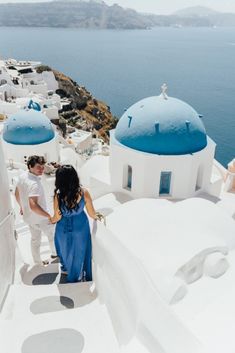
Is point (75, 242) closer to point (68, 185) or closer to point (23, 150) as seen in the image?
point (68, 185)

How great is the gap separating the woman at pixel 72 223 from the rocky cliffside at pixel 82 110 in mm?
34453

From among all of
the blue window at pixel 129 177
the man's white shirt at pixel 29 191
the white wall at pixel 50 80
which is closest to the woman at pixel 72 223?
the man's white shirt at pixel 29 191

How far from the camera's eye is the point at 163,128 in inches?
372

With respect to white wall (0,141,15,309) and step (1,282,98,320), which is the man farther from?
step (1,282,98,320)

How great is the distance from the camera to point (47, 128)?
13.6m

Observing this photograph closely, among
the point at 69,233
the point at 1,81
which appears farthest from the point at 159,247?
the point at 1,81

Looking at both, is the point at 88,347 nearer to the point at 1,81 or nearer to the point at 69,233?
the point at 69,233

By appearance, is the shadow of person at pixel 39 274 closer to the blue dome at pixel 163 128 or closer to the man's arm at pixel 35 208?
the man's arm at pixel 35 208

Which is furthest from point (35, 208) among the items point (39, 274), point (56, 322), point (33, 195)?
point (56, 322)

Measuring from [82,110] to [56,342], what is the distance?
44227mm

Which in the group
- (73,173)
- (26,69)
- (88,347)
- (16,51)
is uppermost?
(73,173)

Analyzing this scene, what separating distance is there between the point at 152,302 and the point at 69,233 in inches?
57.4

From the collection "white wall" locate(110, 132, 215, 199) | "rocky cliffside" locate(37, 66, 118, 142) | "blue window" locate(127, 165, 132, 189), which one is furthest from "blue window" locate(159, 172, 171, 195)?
"rocky cliffside" locate(37, 66, 118, 142)

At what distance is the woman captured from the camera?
393cm
